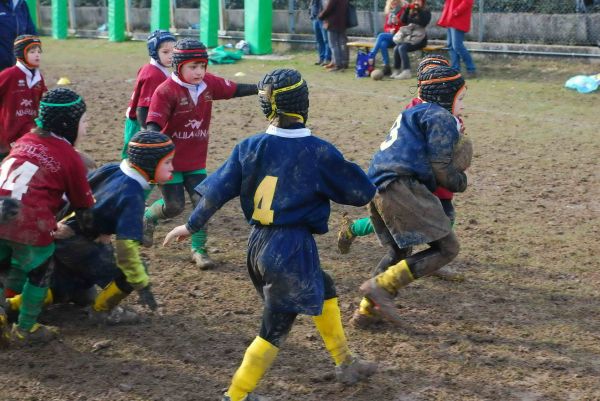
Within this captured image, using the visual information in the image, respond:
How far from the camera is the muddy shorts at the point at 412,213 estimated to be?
5070 mm

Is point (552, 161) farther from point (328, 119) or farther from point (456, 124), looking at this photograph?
point (456, 124)

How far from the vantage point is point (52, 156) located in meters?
4.71

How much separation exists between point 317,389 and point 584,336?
1.76m

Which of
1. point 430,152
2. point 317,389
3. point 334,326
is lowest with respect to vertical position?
point 317,389

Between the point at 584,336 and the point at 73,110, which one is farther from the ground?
the point at 73,110

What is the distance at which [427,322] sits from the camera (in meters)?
5.32

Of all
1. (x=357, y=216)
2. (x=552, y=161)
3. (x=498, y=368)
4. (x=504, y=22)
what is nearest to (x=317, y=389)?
(x=498, y=368)

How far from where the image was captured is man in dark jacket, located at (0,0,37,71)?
869 cm

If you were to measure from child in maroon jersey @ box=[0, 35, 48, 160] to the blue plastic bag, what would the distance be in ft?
29.3

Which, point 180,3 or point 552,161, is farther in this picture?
point 180,3

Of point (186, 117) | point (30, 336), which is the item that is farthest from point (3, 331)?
point (186, 117)

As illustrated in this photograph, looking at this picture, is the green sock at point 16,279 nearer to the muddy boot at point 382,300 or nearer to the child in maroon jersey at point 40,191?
the child in maroon jersey at point 40,191

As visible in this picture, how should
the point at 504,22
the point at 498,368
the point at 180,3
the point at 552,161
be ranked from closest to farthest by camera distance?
1. the point at 498,368
2. the point at 552,161
3. the point at 504,22
4. the point at 180,3

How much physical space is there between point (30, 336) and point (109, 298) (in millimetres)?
509
